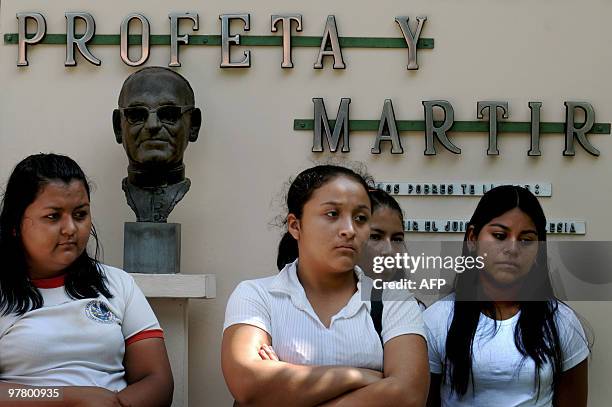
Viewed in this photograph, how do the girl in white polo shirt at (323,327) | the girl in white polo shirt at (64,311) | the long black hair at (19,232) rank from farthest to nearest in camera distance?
the long black hair at (19,232) → the girl in white polo shirt at (64,311) → the girl in white polo shirt at (323,327)

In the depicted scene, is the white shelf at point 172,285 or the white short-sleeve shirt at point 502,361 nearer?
the white short-sleeve shirt at point 502,361

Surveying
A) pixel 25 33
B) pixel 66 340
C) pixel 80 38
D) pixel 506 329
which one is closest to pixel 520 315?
pixel 506 329

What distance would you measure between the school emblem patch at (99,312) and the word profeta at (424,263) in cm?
83

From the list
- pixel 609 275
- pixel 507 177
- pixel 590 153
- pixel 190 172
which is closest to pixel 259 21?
pixel 190 172

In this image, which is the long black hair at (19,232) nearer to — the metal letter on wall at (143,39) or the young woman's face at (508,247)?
the metal letter on wall at (143,39)

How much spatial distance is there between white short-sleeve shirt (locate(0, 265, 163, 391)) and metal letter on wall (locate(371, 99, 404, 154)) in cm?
139

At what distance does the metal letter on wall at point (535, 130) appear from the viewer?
408 cm

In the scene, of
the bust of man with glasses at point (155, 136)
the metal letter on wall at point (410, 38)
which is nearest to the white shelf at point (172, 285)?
the bust of man with glasses at point (155, 136)

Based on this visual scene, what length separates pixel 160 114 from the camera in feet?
12.4

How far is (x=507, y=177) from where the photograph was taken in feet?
13.5

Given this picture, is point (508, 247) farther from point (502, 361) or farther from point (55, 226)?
point (55, 226)

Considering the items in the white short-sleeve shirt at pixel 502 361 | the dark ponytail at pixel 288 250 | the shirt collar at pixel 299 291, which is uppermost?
the dark ponytail at pixel 288 250

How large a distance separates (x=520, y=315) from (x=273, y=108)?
4.69ft

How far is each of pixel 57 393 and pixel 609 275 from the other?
2262 mm
